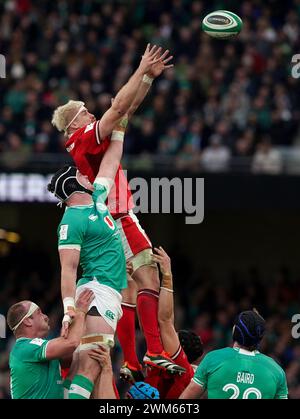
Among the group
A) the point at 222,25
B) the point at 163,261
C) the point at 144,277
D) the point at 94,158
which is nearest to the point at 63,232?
the point at 94,158

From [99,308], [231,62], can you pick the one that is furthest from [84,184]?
[231,62]

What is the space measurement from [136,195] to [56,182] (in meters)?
6.45

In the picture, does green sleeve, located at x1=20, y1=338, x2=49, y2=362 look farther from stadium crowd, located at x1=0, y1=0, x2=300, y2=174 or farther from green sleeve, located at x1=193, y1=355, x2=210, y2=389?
stadium crowd, located at x1=0, y1=0, x2=300, y2=174

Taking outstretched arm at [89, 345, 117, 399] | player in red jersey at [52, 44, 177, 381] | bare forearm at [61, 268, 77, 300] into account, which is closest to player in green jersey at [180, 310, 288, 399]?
outstretched arm at [89, 345, 117, 399]

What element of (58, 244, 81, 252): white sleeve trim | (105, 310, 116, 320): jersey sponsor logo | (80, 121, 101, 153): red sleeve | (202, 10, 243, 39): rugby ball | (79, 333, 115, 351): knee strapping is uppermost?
(202, 10, 243, 39): rugby ball

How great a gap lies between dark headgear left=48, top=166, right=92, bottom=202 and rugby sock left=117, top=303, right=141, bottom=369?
1501 millimetres

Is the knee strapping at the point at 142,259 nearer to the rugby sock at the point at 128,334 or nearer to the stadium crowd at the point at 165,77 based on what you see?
the rugby sock at the point at 128,334

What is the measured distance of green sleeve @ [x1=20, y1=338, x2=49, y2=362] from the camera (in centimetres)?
904

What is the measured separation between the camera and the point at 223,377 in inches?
360

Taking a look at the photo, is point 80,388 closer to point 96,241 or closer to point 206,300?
point 96,241

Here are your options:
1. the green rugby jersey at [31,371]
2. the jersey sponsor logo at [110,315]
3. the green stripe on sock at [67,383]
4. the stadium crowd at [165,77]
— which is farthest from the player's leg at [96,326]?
the stadium crowd at [165,77]

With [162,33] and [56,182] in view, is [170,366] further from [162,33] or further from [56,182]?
[162,33]

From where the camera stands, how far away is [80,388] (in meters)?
9.10

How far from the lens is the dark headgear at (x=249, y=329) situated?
30.1 ft
